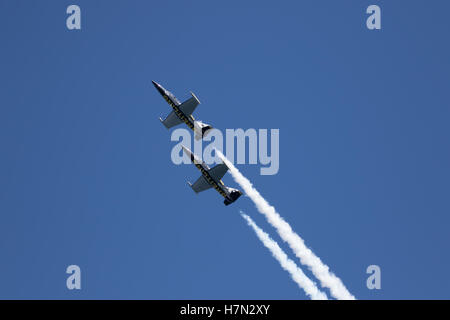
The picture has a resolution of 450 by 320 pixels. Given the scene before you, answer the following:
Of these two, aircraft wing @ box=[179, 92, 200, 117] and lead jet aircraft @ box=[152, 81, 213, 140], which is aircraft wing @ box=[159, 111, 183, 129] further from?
aircraft wing @ box=[179, 92, 200, 117]

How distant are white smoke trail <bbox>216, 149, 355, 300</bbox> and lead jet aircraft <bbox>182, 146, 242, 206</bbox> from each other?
2372 mm

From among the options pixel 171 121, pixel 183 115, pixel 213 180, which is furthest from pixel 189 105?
pixel 213 180

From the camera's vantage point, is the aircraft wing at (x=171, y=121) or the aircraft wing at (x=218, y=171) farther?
the aircraft wing at (x=171, y=121)

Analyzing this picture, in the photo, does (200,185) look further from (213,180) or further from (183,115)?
(183,115)

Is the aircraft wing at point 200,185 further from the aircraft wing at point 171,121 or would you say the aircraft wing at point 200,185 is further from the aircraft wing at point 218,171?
the aircraft wing at point 171,121

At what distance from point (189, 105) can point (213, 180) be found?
12340 millimetres

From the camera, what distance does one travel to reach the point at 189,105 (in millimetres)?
126125

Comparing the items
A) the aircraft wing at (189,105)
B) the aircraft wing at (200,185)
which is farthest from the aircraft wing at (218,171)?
the aircraft wing at (189,105)

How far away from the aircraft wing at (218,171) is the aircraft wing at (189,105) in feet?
32.3

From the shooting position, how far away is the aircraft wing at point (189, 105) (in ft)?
412

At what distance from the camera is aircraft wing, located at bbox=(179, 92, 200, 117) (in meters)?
126
